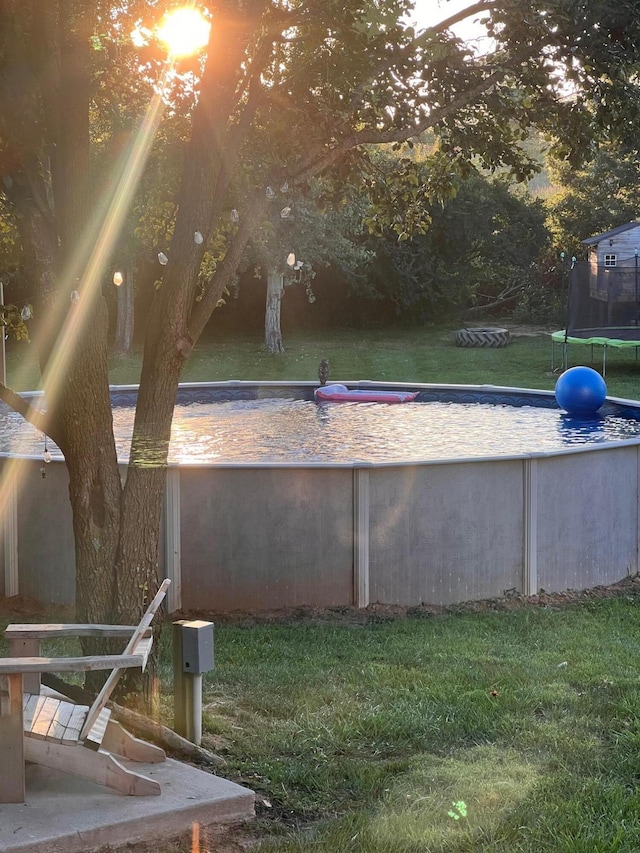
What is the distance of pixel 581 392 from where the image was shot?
50.1 ft

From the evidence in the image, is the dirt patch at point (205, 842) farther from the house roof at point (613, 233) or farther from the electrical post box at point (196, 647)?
the house roof at point (613, 233)

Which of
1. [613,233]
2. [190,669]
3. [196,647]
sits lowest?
[190,669]

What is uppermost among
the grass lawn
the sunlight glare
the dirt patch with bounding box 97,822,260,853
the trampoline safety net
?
the sunlight glare

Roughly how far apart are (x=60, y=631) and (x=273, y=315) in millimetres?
25380

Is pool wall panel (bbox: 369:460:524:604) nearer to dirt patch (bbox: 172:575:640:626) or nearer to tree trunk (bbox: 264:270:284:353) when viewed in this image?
dirt patch (bbox: 172:575:640:626)

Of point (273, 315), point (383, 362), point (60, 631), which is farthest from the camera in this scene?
point (273, 315)

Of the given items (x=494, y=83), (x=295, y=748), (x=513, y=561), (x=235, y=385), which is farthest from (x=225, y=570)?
(x=235, y=385)

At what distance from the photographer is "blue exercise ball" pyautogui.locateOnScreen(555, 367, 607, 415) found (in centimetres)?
1523

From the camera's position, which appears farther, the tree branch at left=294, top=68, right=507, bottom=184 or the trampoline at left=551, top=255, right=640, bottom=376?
the trampoline at left=551, top=255, right=640, bottom=376

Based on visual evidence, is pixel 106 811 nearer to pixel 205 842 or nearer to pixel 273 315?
pixel 205 842

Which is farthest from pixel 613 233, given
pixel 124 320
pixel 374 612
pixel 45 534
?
pixel 45 534

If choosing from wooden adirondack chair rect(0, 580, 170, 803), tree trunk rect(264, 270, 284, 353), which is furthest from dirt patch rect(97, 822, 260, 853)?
tree trunk rect(264, 270, 284, 353)

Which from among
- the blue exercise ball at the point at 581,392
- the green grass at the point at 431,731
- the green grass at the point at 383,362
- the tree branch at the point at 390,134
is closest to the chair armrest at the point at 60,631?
the green grass at the point at 431,731

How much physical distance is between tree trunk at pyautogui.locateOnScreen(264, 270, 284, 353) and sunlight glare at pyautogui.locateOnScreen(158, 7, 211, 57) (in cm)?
2375
